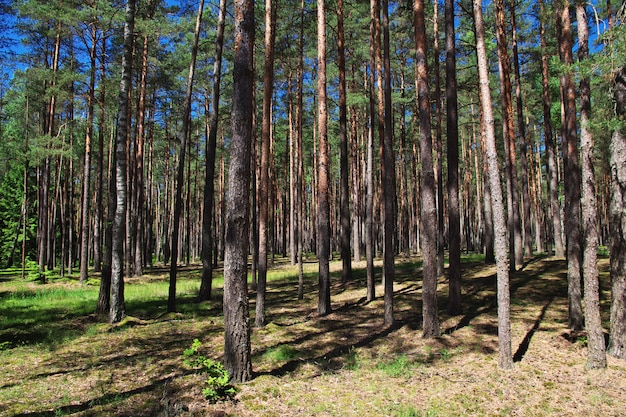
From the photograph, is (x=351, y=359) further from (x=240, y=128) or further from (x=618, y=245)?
(x=618, y=245)

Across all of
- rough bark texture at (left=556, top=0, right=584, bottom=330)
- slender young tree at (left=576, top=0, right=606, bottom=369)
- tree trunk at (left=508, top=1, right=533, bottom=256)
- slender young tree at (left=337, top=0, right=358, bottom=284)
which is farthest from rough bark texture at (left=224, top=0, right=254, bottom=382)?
tree trunk at (left=508, top=1, right=533, bottom=256)

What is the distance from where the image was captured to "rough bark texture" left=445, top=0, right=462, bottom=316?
1024 cm

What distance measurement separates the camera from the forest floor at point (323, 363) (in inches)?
234

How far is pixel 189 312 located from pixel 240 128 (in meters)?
8.54

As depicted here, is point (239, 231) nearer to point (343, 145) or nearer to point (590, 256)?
point (590, 256)

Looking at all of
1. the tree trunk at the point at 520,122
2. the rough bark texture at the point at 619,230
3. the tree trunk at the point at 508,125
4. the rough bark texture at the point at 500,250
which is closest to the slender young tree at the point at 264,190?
the rough bark texture at the point at 500,250

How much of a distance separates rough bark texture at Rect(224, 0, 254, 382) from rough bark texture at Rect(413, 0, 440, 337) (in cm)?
465

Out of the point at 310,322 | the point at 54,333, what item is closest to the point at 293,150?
the point at 310,322

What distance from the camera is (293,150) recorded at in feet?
79.7

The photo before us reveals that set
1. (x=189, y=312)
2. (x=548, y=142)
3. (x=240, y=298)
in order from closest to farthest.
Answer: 1. (x=240, y=298)
2. (x=189, y=312)
3. (x=548, y=142)

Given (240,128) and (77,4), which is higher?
(77,4)

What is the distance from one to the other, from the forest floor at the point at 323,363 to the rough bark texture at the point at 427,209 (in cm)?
64

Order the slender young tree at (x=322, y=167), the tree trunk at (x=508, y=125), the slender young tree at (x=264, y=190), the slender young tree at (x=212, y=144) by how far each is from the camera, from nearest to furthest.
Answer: the slender young tree at (x=264, y=190) < the slender young tree at (x=322, y=167) < the slender young tree at (x=212, y=144) < the tree trunk at (x=508, y=125)

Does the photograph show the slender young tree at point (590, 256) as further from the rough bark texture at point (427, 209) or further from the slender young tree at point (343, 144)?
the slender young tree at point (343, 144)
